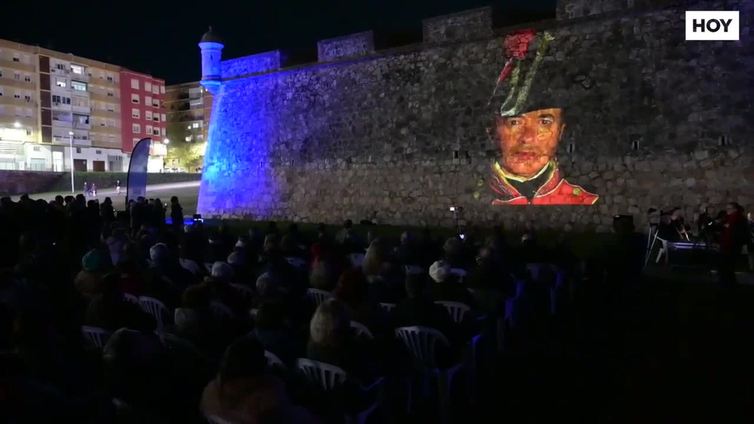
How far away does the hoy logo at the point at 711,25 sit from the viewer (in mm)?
10789

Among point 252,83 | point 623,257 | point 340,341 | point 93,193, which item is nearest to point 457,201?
point 623,257

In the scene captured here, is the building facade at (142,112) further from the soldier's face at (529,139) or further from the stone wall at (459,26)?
the soldier's face at (529,139)

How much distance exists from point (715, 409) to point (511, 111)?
10.4 meters

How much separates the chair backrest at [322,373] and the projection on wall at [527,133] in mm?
10668

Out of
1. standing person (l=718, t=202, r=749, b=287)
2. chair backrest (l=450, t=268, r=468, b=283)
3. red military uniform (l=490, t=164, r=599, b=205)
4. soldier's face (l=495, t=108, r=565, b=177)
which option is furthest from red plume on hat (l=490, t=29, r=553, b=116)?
chair backrest (l=450, t=268, r=468, b=283)

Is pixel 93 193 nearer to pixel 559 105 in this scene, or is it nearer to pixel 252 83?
pixel 252 83

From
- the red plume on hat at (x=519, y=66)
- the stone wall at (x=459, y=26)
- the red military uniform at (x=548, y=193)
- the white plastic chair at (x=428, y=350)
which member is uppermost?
the stone wall at (x=459, y=26)

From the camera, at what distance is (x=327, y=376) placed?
3174mm

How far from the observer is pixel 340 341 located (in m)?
3.18

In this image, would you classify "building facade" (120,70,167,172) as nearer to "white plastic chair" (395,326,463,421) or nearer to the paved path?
the paved path

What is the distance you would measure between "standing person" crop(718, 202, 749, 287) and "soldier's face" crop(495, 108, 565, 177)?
583 cm

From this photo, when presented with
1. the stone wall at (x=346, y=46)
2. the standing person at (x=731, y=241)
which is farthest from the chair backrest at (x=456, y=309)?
the stone wall at (x=346, y=46)

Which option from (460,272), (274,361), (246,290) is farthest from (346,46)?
(274,361)

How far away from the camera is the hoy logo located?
10789 millimetres
